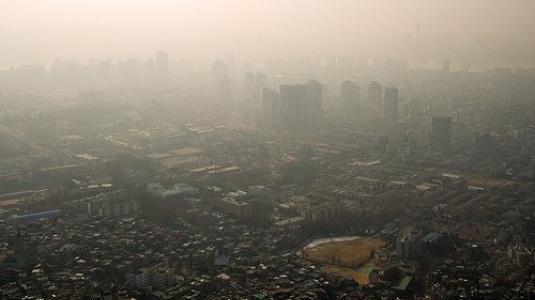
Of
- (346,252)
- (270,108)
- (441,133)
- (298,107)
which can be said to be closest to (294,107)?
(298,107)

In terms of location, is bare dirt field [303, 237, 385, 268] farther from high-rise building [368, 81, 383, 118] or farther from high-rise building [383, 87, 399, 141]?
high-rise building [368, 81, 383, 118]

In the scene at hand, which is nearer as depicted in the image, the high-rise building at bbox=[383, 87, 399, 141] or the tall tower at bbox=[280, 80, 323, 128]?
the tall tower at bbox=[280, 80, 323, 128]

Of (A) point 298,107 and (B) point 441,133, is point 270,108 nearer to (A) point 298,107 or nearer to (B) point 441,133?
(A) point 298,107

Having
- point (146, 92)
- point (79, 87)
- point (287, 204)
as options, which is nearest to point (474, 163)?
point (287, 204)

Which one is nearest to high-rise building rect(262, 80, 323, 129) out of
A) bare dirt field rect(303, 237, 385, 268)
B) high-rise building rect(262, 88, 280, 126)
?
high-rise building rect(262, 88, 280, 126)

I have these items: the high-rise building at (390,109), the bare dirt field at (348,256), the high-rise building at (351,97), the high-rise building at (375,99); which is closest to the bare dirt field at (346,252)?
the bare dirt field at (348,256)

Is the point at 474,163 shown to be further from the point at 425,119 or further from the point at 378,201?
the point at 425,119
